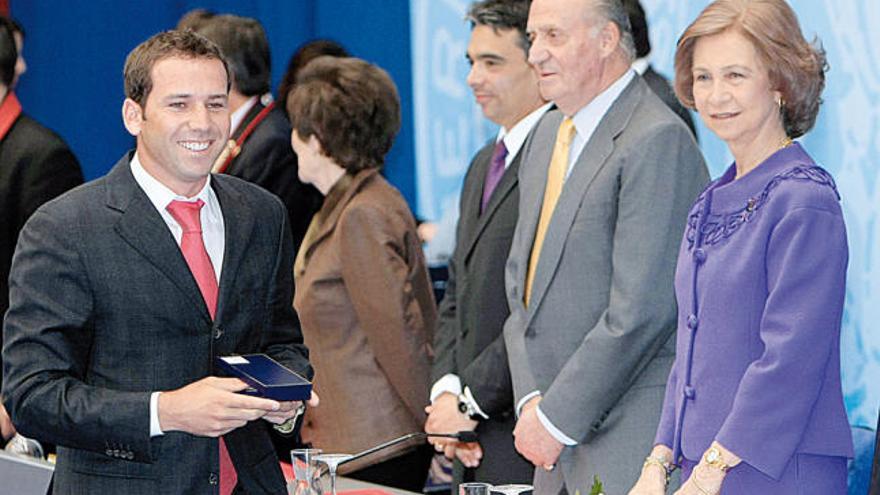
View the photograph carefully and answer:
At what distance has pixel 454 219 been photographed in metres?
6.78

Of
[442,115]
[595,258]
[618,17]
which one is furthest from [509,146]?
[442,115]

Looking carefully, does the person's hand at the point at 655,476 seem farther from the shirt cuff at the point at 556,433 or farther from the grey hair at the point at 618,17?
the grey hair at the point at 618,17

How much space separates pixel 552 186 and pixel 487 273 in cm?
39

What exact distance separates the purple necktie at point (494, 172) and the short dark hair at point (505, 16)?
30 centimetres

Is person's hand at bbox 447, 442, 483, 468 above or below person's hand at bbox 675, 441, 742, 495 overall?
below

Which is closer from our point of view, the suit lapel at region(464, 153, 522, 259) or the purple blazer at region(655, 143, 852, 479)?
the purple blazer at region(655, 143, 852, 479)

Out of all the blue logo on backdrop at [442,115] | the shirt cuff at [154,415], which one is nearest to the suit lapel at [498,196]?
the shirt cuff at [154,415]

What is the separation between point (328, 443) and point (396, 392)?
25 cm

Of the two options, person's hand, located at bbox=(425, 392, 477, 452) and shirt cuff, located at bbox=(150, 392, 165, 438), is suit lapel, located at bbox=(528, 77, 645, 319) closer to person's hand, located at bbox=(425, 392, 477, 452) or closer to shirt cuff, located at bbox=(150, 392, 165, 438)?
person's hand, located at bbox=(425, 392, 477, 452)

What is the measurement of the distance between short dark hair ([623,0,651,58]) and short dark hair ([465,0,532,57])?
0.30 meters

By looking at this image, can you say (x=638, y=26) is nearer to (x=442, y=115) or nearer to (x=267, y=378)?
(x=267, y=378)

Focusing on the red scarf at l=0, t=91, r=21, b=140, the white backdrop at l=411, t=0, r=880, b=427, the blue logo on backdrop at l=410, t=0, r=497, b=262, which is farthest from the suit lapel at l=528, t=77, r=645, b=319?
the blue logo on backdrop at l=410, t=0, r=497, b=262

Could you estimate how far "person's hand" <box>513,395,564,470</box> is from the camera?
10.1ft

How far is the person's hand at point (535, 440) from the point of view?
3.08m
